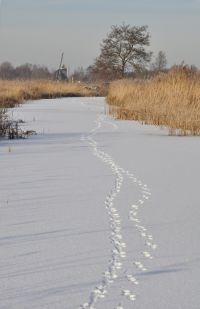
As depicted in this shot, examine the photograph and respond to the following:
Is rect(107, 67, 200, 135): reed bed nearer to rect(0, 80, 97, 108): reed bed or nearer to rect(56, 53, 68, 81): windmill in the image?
rect(0, 80, 97, 108): reed bed

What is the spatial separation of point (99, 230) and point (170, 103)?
8530 mm

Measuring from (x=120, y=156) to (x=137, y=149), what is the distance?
85 cm

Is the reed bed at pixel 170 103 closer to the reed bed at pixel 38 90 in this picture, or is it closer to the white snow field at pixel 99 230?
the white snow field at pixel 99 230

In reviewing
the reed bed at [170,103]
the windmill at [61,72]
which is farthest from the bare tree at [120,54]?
the reed bed at [170,103]

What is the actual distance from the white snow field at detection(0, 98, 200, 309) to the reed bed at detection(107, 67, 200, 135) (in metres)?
3.50

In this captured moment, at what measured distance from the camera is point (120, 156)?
23.7ft

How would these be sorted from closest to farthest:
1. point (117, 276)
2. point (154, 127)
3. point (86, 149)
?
point (117, 276)
point (86, 149)
point (154, 127)

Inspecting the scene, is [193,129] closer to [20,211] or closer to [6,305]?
[20,211]

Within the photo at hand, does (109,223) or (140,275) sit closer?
(140,275)

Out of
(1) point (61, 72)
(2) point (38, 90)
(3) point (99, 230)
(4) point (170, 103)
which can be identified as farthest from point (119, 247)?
(1) point (61, 72)

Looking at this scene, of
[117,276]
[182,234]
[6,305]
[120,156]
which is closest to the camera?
[6,305]

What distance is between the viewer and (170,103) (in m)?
11.9

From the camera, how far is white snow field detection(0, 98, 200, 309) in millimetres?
2596

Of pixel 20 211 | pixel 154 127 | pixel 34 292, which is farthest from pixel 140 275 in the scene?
pixel 154 127
